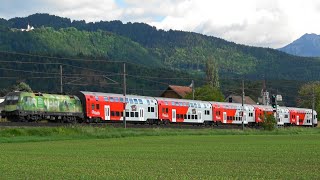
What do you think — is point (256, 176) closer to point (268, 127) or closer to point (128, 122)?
point (128, 122)

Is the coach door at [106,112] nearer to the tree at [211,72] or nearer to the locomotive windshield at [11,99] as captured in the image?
the locomotive windshield at [11,99]

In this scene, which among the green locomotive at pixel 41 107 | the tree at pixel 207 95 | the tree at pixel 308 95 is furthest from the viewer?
the tree at pixel 308 95

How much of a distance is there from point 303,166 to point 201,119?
60.0 metres

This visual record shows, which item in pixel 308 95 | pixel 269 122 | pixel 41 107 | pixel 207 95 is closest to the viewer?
pixel 41 107

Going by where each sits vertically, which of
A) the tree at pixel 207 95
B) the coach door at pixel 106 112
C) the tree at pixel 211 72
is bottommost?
the coach door at pixel 106 112

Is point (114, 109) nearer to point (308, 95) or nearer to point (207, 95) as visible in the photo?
point (207, 95)

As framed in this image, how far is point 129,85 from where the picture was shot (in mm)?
193000

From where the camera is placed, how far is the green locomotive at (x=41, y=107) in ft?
176

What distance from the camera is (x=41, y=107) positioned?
181ft

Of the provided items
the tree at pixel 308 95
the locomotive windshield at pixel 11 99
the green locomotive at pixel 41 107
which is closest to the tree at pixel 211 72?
the tree at pixel 308 95

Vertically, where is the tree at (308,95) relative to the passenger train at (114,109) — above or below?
above

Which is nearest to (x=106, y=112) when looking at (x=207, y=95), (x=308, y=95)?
(x=207, y=95)

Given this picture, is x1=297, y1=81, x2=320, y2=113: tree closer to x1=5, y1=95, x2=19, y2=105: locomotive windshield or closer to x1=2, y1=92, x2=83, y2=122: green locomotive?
x1=2, y1=92, x2=83, y2=122: green locomotive

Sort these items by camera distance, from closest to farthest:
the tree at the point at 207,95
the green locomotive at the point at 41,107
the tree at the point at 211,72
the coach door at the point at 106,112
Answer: the green locomotive at the point at 41,107
the coach door at the point at 106,112
the tree at the point at 207,95
the tree at the point at 211,72
